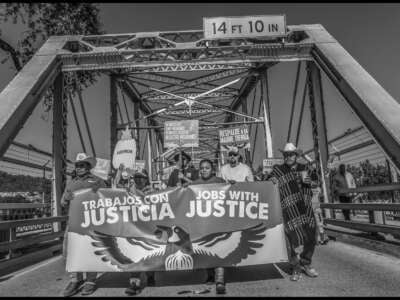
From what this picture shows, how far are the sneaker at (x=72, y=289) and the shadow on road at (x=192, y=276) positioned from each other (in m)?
0.35

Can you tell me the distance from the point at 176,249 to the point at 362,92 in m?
5.65

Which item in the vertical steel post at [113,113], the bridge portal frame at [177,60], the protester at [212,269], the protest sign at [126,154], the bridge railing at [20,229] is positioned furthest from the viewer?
the vertical steel post at [113,113]

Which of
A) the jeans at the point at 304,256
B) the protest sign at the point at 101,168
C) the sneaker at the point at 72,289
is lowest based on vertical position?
the sneaker at the point at 72,289

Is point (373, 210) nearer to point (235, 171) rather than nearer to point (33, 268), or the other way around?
point (235, 171)

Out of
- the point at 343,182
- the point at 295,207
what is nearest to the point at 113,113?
the point at 343,182

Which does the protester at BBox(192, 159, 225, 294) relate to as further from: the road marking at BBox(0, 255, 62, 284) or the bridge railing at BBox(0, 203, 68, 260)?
the bridge railing at BBox(0, 203, 68, 260)

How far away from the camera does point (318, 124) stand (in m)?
11.8

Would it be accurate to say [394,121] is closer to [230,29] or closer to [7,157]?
[230,29]

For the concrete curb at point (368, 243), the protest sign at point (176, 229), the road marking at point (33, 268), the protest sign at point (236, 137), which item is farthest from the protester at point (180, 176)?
the protest sign at point (236, 137)

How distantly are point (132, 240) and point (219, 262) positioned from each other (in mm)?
1180

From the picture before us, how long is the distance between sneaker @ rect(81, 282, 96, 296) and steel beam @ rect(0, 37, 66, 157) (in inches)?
144

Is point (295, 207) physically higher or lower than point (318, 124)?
lower

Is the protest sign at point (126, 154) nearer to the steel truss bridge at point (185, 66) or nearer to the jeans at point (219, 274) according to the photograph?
the steel truss bridge at point (185, 66)

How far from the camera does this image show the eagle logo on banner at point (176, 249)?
4.96m
